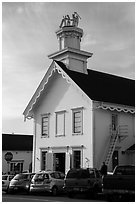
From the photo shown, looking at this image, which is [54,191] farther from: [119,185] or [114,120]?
[114,120]

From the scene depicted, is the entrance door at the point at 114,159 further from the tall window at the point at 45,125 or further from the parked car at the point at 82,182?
the parked car at the point at 82,182

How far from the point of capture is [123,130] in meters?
29.2

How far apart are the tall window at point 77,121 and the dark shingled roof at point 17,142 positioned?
24030 mm

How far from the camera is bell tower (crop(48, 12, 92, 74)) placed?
33.4 metres

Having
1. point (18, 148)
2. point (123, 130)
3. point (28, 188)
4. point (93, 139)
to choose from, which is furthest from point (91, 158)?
point (18, 148)

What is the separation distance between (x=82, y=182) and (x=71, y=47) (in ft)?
55.5

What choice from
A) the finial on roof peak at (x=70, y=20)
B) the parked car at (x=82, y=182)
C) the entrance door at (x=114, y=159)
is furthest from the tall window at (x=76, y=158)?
the finial on roof peak at (x=70, y=20)

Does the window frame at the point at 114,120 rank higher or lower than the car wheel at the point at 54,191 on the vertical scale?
higher

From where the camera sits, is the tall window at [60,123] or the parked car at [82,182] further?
the tall window at [60,123]

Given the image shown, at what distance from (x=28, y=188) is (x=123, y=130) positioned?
983 cm

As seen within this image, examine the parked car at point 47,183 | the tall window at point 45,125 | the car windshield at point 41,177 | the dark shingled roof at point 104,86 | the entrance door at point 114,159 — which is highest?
the dark shingled roof at point 104,86

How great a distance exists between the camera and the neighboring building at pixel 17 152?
161ft

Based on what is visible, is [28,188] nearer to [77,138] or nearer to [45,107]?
[77,138]

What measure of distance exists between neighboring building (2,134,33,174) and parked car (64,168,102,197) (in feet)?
91.4
